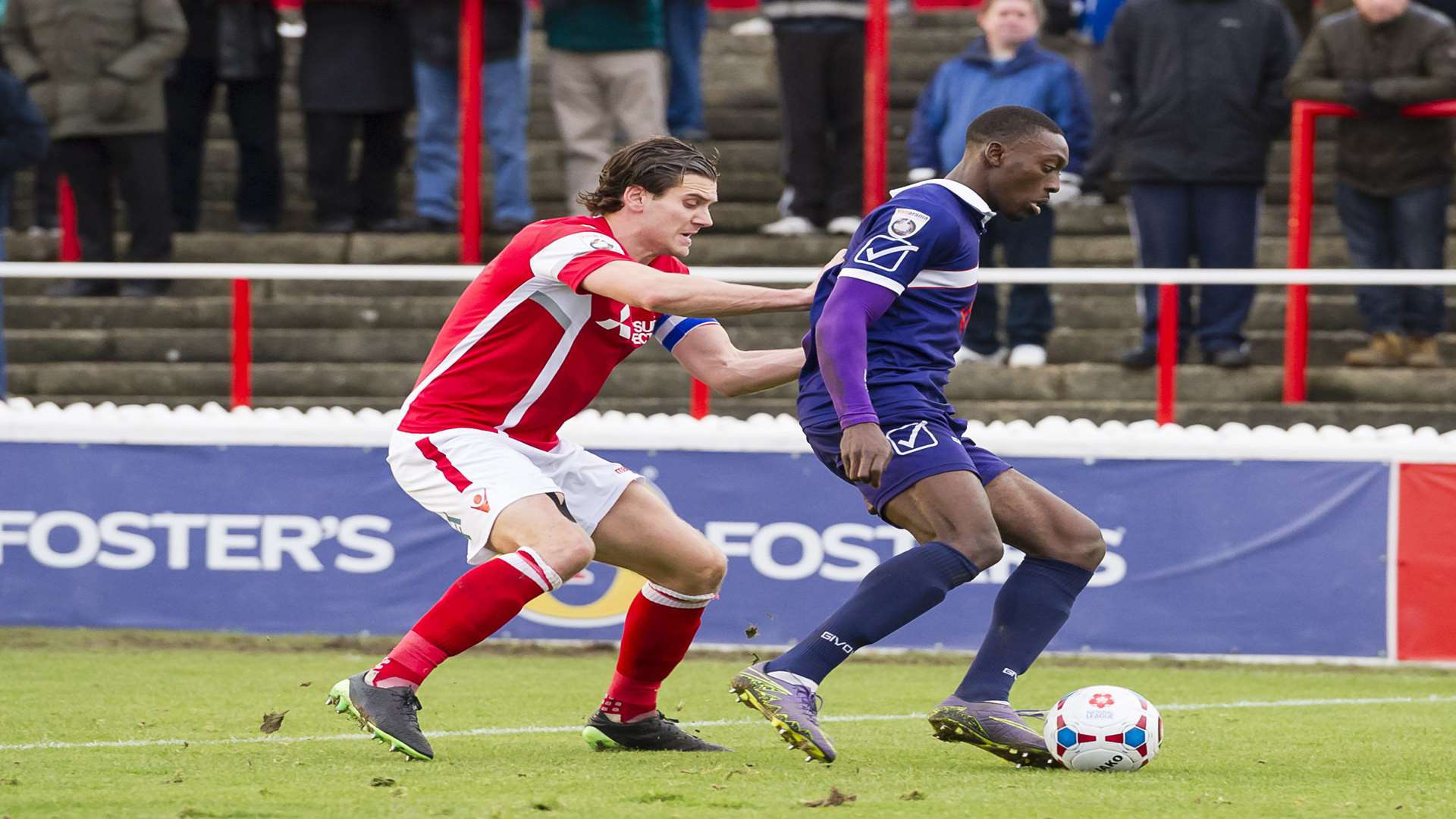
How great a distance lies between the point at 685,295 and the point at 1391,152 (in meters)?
5.59

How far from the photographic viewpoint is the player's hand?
5477 mm

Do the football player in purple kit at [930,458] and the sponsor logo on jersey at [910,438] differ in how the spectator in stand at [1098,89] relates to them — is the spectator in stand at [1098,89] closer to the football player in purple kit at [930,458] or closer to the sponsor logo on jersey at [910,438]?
the football player in purple kit at [930,458]

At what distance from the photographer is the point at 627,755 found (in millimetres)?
6121

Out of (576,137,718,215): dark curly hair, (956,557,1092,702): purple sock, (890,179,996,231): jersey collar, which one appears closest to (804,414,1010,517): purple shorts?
(956,557,1092,702): purple sock

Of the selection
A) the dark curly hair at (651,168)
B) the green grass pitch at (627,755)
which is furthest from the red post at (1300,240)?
the dark curly hair at (651,168)

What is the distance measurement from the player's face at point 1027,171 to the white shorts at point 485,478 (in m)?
1.38

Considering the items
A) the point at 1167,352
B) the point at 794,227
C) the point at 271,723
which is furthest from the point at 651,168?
the point at 794,227

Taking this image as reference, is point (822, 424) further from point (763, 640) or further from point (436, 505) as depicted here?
point (763, 640)

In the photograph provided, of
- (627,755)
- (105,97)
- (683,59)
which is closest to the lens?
(627,755)

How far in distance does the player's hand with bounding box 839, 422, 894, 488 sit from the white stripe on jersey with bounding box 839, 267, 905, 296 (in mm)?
374

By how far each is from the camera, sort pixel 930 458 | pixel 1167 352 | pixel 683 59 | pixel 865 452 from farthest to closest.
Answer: pixel 683 59 < pixel 1167 352 < pixel 930 458 < pixel 865 452

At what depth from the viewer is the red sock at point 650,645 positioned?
20.4 feet

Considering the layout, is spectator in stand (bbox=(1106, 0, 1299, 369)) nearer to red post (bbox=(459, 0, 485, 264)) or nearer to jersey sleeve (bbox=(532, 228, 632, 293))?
red post (bbox=(459, 0, 485, 264))

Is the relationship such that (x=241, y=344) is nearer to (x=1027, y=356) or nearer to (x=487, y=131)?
(x=487, y=131)
